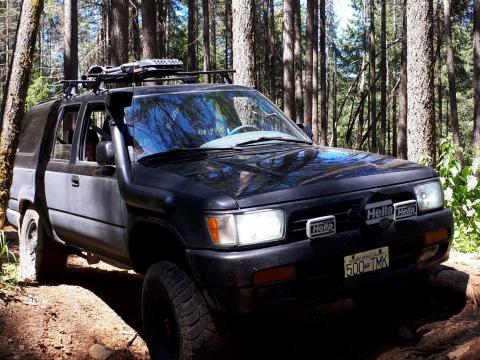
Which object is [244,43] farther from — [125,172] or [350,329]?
[350,329]

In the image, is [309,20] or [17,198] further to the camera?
[309,20]

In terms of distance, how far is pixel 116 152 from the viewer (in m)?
4.16

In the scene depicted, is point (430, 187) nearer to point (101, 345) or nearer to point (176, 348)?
point (176, 348)

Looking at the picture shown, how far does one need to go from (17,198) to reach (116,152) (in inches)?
120

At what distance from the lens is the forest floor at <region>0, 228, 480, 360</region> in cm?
388

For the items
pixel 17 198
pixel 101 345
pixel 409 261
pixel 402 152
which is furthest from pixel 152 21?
pixel 402 152

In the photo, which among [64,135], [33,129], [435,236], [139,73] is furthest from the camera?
[33,129]

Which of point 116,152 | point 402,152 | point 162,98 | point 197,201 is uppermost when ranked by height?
point 162,98

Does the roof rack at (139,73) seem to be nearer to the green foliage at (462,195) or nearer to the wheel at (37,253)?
the wheel at (37,253)

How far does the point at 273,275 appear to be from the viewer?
3078 mm

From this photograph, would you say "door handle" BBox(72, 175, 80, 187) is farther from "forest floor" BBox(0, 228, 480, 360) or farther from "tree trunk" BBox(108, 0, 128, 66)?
"tree trunk" BBox(108, 0, 128, 66)

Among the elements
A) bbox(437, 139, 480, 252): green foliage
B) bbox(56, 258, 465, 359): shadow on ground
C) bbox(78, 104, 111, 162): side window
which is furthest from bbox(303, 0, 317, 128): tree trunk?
bbox(56, 258, 465, 359): shadow on ground

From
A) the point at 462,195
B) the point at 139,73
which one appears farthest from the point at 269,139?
the point at 462,195

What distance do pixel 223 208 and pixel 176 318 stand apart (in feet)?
2.88
